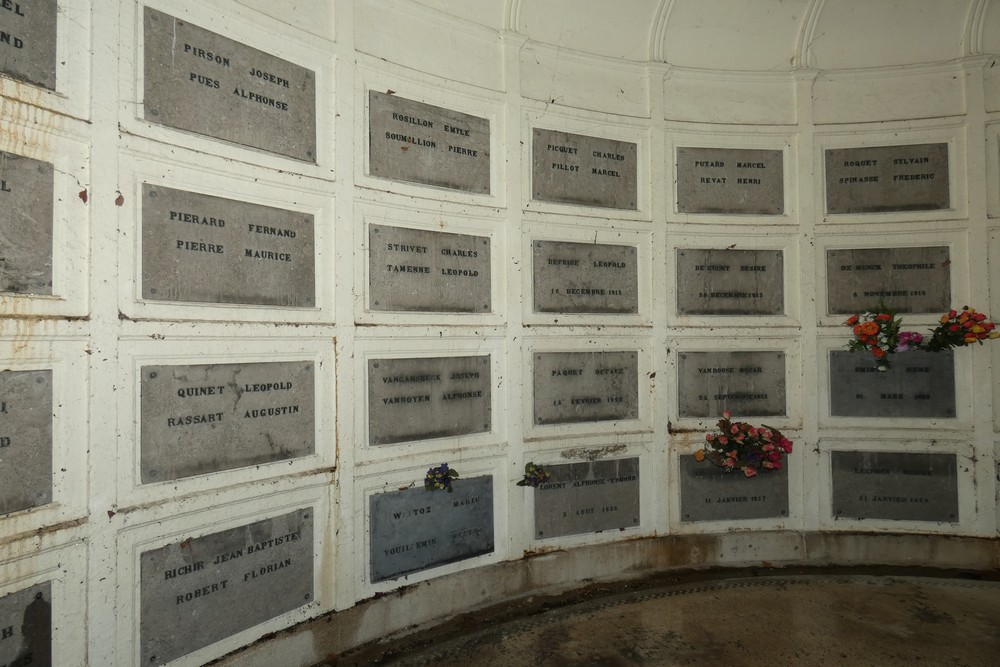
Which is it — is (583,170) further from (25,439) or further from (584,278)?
(25,439)

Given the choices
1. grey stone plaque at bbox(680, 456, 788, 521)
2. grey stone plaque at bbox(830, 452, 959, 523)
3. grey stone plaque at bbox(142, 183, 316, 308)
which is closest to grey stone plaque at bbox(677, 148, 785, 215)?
grey stone plaque at bbox(680, 456, 788, 521)

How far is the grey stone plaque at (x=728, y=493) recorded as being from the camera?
4.85m

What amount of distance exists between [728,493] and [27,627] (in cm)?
Answer: 490

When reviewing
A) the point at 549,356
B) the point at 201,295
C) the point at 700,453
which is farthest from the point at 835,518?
the point at 201,295

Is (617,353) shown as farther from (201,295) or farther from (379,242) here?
(201,295)

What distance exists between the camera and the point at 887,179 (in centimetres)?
490

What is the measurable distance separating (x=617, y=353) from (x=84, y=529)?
3.79 meters

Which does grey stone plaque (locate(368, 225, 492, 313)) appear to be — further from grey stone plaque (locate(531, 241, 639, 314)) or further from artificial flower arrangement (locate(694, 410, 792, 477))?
artificial flower arrangement (locate(694, 410, 792, 477))

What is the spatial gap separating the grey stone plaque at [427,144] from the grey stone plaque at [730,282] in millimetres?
2017

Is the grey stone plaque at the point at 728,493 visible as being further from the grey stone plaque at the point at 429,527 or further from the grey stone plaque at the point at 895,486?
the grey stone plaque at the point at 429,527

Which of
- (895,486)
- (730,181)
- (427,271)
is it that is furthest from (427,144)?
(895,486)

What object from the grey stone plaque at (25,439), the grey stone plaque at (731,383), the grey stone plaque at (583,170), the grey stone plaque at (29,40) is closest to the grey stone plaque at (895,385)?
the grey stone plaque at (731,383)

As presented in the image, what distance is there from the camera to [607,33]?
4.64 metres

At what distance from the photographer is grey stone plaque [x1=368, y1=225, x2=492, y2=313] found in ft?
12.4
